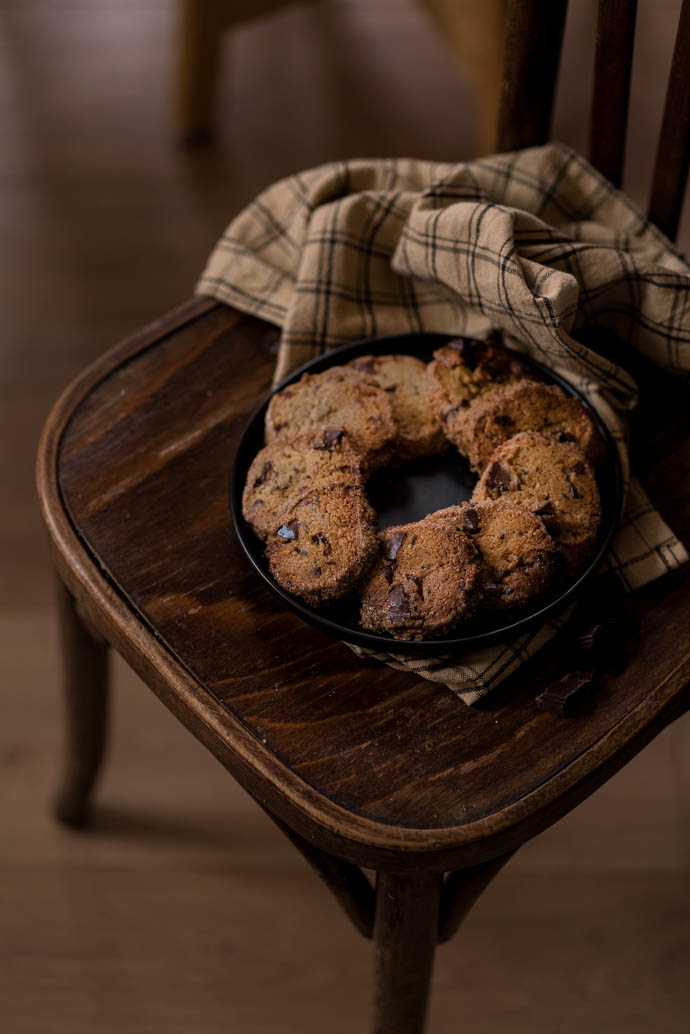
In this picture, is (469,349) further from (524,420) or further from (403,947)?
(403,947)

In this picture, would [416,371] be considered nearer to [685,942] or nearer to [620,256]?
[620,256]

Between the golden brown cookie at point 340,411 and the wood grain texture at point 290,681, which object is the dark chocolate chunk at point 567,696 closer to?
the wood grain texture at point 290,681

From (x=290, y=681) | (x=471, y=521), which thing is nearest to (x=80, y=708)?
(x=290, y=681)

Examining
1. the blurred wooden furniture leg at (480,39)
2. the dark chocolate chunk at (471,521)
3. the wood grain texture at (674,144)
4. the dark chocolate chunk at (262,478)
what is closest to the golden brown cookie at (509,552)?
the dark chocolate chunk at (471,521)

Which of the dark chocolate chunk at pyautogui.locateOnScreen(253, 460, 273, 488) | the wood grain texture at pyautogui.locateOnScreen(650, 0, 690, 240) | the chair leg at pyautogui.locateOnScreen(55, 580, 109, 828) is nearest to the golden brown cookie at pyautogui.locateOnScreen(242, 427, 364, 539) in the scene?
the dark chocolate chunk at pyautogui.locateOnScreen(253, 460, 273, 488)

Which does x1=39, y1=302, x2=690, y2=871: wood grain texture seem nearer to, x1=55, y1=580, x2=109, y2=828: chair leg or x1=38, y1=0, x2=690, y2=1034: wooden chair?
x1=38, y1=0, x2=690, y2=1034: wooden chair

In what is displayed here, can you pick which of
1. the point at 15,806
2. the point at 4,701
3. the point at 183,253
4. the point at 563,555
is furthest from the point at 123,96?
the point at 563,555
